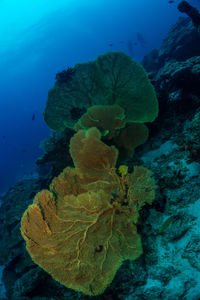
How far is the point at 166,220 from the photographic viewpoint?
110 inches

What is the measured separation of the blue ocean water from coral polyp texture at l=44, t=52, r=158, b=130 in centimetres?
5069

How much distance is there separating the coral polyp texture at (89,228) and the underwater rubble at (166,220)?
0.43m

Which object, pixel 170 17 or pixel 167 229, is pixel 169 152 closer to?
pixel 167 229

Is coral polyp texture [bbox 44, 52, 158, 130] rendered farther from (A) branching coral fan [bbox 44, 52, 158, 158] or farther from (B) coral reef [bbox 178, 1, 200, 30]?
(B) coral reef [bbox 178, 1, 200, 30]

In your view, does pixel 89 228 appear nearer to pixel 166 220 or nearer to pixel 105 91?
pixel 166 220

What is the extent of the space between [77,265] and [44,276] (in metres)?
2.35

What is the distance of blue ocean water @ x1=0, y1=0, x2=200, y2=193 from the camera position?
62250 mm

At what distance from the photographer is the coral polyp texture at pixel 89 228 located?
2.44 metres

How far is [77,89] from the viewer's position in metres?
4.40

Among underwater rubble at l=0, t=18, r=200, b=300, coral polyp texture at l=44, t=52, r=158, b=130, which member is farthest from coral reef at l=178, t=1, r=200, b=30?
coral polyp texture at l=44, t=52, r=158, b=130

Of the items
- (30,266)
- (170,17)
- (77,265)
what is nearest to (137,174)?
(77,265)

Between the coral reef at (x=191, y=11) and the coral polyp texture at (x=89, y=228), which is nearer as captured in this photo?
the coral polyp texture at (x=89, y=228)

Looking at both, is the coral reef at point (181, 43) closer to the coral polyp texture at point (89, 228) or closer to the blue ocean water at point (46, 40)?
the coral polyp texture at point (89, 228)

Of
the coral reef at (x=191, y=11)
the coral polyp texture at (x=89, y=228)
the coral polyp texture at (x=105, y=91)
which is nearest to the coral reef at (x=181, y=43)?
the coral reef at (x=191, y=11)
